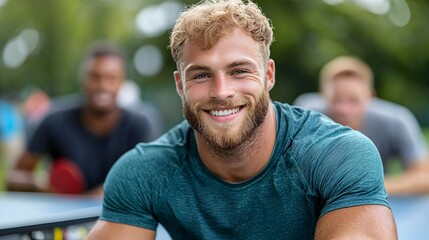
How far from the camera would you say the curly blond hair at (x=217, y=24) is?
82.9 inches

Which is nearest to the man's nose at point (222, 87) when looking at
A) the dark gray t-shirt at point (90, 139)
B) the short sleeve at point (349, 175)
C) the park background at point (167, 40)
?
the short sleeve at point (349, 175)

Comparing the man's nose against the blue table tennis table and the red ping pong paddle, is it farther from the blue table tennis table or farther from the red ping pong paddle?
the red ping pong paddle

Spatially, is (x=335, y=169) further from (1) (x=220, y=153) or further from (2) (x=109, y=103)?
(2) (x=109, y=103)

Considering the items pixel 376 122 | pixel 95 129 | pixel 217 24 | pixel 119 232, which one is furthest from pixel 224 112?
pixel 95 129

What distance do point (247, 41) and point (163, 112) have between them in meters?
13.1

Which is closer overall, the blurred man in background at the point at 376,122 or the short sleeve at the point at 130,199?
the short sleeve at the point at 130,199

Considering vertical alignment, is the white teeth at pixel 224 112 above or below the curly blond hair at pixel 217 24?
below

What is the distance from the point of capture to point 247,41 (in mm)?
2125

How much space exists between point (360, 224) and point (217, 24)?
690 millimetres

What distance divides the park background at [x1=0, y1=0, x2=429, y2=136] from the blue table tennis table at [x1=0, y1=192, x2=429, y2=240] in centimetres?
1031

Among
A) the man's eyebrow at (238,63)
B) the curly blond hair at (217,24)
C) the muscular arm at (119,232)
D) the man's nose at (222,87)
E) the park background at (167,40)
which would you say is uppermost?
the curly blond hair at (217,24)

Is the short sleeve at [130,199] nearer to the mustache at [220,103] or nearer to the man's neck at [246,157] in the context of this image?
the man's neck at [246,157]

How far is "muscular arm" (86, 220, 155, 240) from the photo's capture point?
227cm

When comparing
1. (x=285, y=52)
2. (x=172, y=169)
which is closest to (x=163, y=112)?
(x=285, y=52)
